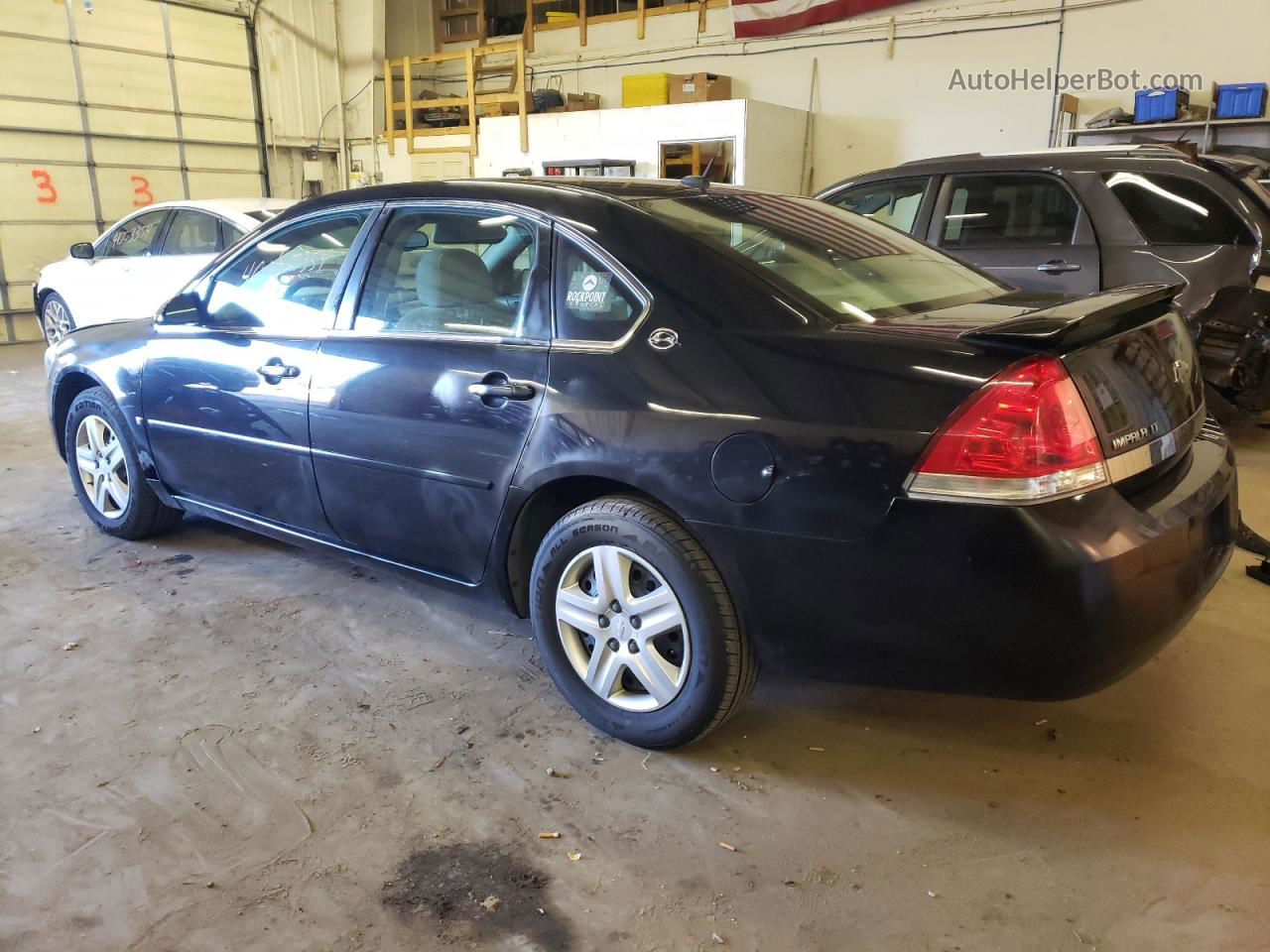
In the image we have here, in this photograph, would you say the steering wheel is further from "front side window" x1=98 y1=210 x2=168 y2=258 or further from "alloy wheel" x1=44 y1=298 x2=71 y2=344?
"alloy wheel" x1=44 y1=298 x2=71 y2=344

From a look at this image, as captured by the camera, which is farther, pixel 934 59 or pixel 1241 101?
pixel 934 59

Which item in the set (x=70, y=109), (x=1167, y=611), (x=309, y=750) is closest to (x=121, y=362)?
(x=309, y=750)

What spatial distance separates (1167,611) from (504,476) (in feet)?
5.04

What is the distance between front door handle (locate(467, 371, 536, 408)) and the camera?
2.36 m

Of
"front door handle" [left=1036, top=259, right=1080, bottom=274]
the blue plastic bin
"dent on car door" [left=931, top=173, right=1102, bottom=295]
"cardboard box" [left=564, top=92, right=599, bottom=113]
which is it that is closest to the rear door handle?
"dent on car door" [left=931, top=173, right=1102, bottom=295]

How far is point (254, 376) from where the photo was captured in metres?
3.01

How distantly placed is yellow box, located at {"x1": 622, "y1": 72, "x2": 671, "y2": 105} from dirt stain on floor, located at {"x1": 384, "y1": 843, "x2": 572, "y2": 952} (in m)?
10.1

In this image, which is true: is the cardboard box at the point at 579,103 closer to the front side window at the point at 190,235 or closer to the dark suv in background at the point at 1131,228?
the front side window at the point at 190,235

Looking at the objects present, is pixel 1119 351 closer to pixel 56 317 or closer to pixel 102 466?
pixel 102 466

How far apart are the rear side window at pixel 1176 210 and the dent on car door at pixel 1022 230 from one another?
0.76 ft

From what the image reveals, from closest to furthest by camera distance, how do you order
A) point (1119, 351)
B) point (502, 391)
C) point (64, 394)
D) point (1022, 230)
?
point (1119, 351), point (502, 391), point (64, 394), point (1022, 230)

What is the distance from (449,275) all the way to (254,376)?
0.81 m

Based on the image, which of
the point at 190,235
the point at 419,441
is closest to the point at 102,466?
the point at 419,441

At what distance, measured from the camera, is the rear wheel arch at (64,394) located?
3.86m
